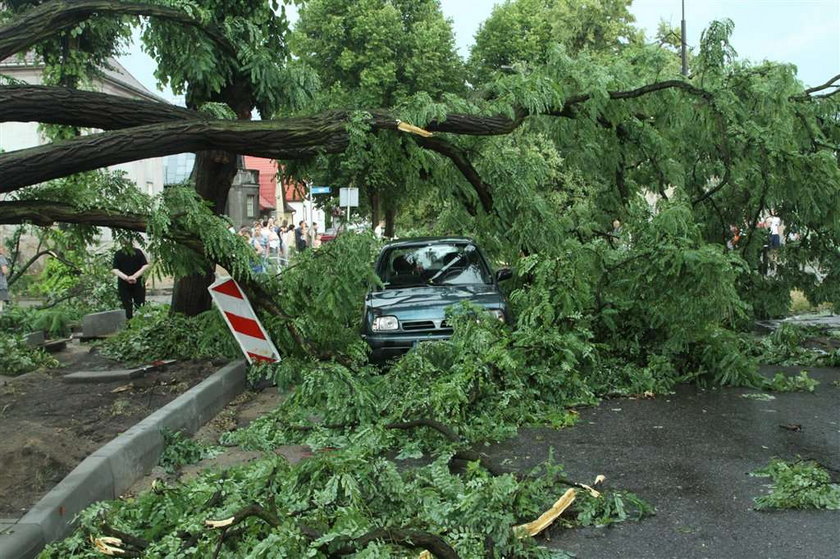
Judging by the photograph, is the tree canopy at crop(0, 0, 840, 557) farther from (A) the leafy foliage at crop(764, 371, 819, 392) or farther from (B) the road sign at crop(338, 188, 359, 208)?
(B) the road sign at crop(338, 188, 359, 208)

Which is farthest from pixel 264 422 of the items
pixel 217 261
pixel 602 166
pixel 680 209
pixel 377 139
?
pixel 602 166

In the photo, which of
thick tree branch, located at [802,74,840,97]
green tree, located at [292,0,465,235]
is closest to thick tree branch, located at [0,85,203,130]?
thick tree branch, located at [802,74,840,97]

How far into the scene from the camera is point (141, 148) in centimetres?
779

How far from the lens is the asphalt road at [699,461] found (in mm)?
4535

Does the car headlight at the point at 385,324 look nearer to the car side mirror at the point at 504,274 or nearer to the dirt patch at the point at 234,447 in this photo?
the dirt patch at the point at 234,447

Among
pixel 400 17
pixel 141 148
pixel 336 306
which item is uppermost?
pixel 400 17

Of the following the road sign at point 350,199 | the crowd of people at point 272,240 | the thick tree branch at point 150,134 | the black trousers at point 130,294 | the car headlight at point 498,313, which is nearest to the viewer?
the thick tree branch at point 150,134

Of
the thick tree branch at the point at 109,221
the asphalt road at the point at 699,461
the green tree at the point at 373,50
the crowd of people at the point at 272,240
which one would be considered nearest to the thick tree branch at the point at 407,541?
the asphalt road at the point at 699,461

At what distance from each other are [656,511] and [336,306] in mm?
4746

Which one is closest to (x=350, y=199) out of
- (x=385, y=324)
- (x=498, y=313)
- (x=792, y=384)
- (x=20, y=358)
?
(x=20, y=358)

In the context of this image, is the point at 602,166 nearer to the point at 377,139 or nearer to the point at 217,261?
the point at 377,139

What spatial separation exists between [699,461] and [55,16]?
707cm

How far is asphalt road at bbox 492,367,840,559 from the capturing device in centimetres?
454

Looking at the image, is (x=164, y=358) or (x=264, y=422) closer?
(x=264, y=422)
